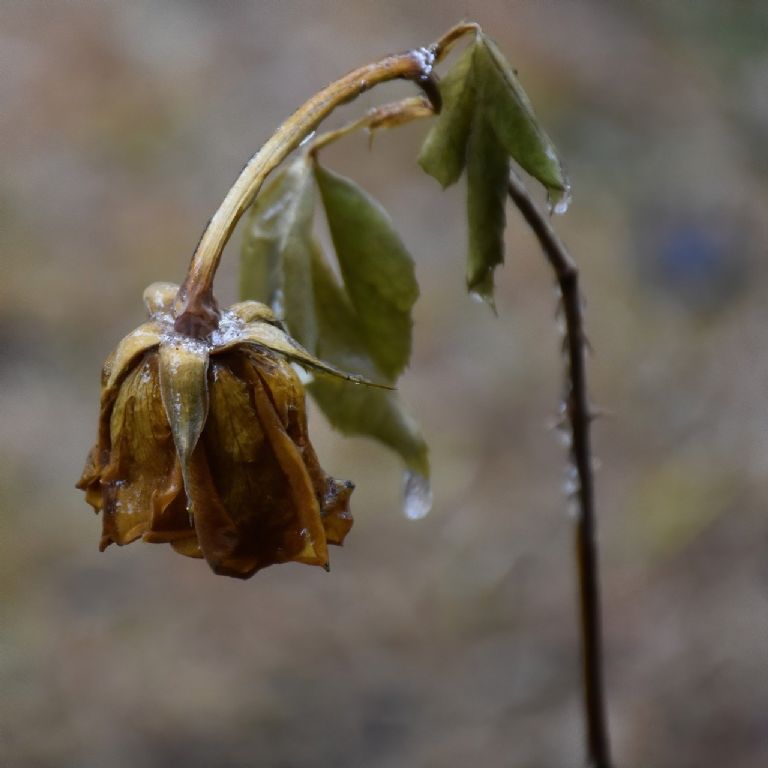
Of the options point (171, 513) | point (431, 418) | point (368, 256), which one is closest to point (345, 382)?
point (368, 256)

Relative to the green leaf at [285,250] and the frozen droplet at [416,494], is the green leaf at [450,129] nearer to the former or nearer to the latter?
the green leaf at [285,250]

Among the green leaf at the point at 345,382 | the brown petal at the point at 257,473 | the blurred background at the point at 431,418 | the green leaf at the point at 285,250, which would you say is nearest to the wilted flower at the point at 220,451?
the brown petal at the point at 257,473

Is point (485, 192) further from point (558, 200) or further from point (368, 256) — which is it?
point (368, 256)

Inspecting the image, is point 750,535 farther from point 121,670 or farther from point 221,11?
point 221,11

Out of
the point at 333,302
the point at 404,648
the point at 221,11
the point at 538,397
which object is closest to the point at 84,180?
the point at 221,11

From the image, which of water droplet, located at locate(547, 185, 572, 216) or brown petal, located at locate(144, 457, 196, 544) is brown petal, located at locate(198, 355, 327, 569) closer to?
brown petal, located at locate(144, 457, 196, 544)
